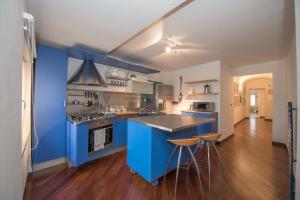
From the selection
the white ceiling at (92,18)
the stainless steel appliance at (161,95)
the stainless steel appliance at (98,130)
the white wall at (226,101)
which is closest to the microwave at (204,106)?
the white wall at (226,101)

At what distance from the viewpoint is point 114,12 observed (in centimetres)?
158

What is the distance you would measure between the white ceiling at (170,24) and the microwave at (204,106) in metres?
1.58

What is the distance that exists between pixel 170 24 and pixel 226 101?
3.30m

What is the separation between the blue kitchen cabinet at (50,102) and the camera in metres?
2.19

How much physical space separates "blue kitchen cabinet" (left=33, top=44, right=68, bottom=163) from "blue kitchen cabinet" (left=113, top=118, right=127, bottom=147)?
1002 mm

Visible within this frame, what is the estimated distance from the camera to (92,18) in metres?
1.72

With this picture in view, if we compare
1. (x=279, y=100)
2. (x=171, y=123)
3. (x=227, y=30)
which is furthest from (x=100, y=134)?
(x=279, y=100)

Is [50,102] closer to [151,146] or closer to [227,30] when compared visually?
[151,146]

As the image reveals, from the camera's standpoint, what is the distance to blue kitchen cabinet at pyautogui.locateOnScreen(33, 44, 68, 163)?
7.20 feet

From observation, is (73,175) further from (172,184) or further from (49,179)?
(172,184)

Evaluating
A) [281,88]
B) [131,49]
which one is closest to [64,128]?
[131,49]

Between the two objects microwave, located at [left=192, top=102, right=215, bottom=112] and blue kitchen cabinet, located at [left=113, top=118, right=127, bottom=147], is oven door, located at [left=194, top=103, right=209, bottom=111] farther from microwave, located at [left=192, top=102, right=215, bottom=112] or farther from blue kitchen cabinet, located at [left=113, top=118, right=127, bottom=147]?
blue kitchen cabinet, located at [left=113, top=118, right=127, bottom=147]

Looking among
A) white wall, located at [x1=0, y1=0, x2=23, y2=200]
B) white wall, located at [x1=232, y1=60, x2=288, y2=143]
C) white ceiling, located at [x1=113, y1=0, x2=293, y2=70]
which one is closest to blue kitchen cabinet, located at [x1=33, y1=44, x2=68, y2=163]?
white ceiling, located at [x1=113, y1=0, x2=293, y2=70]

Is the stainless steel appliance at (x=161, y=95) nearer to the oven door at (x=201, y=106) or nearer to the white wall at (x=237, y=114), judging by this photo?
the oven door at (x=201, y=106)
